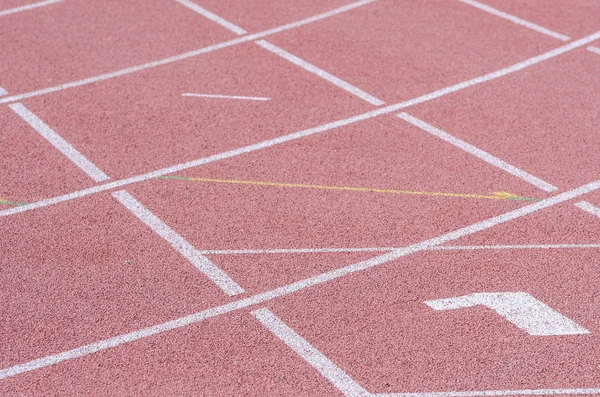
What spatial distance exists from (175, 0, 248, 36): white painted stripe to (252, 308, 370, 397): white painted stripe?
6418mm

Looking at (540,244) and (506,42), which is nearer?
(540,244)

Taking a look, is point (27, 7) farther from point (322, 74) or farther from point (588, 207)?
point (588, 207)

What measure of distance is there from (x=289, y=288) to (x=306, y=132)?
3.00m

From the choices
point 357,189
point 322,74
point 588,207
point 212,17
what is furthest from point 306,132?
point 212,17

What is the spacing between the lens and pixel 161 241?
8844 millimetres

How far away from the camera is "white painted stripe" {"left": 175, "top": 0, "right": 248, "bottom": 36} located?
13484mm

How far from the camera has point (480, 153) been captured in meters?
10.4

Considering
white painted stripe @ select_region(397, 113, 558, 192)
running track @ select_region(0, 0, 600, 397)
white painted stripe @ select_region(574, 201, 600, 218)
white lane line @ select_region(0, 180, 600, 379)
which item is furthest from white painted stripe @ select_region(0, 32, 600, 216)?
white painted stripe @ select_region(574, 201, 600, 218)

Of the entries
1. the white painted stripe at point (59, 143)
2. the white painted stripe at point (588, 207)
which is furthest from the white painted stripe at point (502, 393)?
the white painted stripe at point (59, 143)

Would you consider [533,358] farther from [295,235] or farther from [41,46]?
[41,46]

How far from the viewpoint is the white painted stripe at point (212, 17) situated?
13.5 m

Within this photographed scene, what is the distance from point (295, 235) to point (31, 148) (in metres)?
3.31

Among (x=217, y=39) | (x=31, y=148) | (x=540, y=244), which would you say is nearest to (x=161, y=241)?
(x=31, y=148)

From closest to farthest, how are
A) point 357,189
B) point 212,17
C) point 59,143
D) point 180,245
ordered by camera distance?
1. point 180,245
2. point 357,189
3. point 59,143
4. point 212,17
